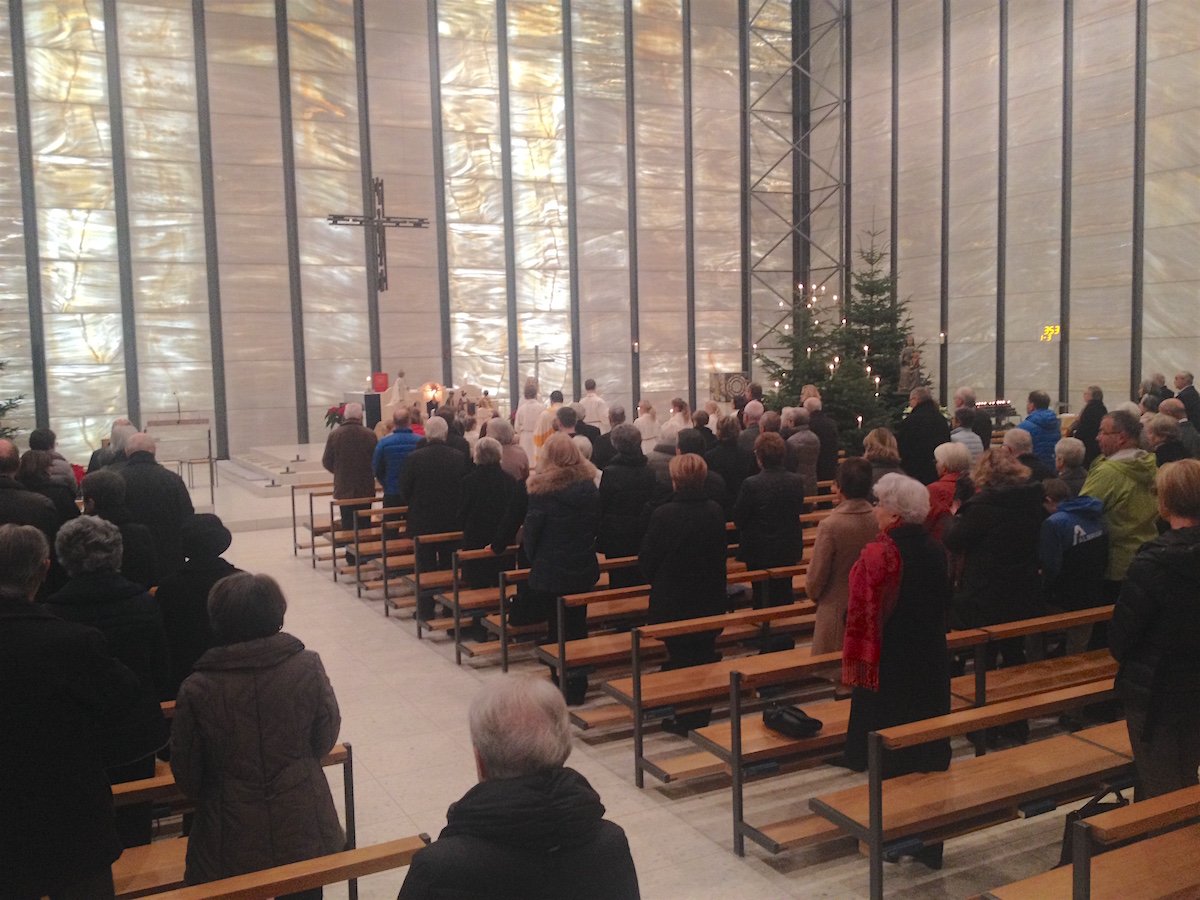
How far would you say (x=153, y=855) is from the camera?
3.61 m

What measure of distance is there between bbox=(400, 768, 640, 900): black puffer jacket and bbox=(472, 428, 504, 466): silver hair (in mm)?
5096

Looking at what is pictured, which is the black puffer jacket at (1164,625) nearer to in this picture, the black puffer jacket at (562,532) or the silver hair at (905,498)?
the silver hair at (905,498)

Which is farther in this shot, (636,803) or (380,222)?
(380,222)

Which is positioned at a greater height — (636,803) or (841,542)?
(841,542)

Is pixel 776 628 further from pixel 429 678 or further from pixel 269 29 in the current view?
pixel 269 29

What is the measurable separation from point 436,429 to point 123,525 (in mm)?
3061

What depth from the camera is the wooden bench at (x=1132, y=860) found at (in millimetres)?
2711

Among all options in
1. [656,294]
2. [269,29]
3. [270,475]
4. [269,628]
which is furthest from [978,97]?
[269,628]

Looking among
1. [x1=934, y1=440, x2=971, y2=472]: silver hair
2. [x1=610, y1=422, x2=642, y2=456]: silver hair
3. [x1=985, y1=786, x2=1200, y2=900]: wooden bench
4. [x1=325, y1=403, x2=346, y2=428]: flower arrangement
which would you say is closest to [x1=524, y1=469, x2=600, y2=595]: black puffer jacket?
[x1=610, y1=422, x2=642, y2=456]: silver hair

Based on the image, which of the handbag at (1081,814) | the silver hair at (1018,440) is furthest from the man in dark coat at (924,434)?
the handbag at (1081,814)

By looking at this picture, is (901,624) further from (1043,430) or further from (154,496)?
(1043,430)

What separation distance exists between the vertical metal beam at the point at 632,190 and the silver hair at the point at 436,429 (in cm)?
1341

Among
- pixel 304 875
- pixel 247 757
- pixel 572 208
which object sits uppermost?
pixel 572 208

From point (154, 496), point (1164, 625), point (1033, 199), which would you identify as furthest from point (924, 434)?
point (1033, 199)
